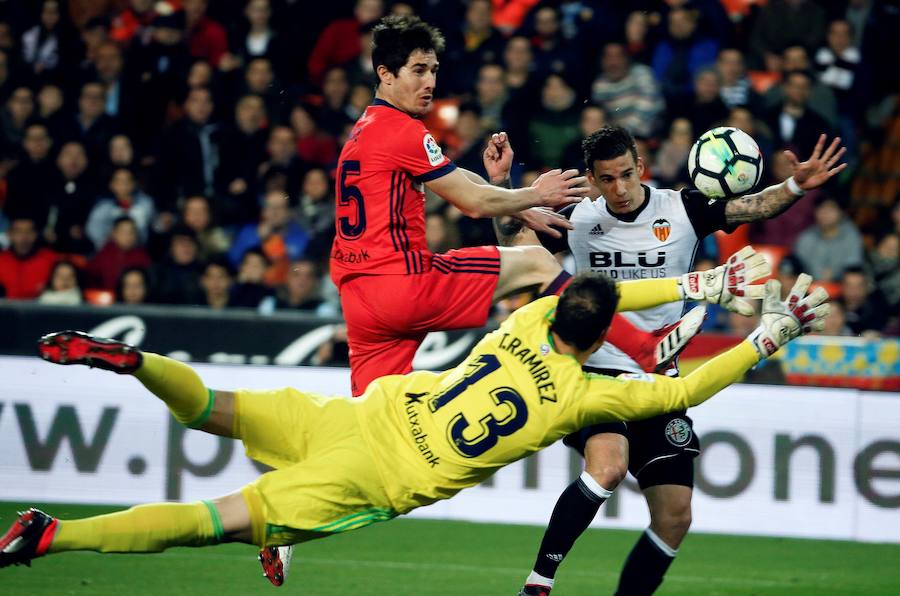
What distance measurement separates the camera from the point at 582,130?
11797 mm

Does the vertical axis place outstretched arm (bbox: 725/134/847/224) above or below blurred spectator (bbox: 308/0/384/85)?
below

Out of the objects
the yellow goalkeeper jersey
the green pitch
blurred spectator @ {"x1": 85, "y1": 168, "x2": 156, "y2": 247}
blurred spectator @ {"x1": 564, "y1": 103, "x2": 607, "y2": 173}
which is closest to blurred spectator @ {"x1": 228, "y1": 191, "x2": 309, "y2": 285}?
blurred spectator @ {"x1": 85, "y1": 168, "x2": 156, "y2": 247}

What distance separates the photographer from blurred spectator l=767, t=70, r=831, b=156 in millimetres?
11969

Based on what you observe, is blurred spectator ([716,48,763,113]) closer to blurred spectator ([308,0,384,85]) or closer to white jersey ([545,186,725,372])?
blurred spectator ([308,0,384,85])

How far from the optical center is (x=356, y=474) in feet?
18.5

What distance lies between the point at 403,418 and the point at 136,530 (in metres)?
1.14

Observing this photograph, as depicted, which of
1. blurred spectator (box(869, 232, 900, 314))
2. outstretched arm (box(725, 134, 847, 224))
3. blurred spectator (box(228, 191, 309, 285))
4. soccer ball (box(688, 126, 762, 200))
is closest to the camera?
outstretched arm (box(725, 134, 847, 224))

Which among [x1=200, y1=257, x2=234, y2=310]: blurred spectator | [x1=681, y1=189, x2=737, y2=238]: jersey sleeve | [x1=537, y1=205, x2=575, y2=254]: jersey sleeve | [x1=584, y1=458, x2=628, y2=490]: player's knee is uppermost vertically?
[x1=681, y1=189, x2=737, y2=238]: jersey sleeve

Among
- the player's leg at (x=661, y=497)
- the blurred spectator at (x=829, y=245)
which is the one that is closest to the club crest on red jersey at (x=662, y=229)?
the player's leg at (x=661, y=497)

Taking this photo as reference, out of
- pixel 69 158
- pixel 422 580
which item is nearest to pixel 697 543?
pixel 422 580

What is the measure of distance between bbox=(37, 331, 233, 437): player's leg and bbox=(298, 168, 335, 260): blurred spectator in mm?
6073

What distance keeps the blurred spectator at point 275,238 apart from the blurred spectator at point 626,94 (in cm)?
283

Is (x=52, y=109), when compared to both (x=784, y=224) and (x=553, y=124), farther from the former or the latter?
(x=784, y=224)

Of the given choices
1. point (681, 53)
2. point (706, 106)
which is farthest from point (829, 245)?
point (681, 53)
